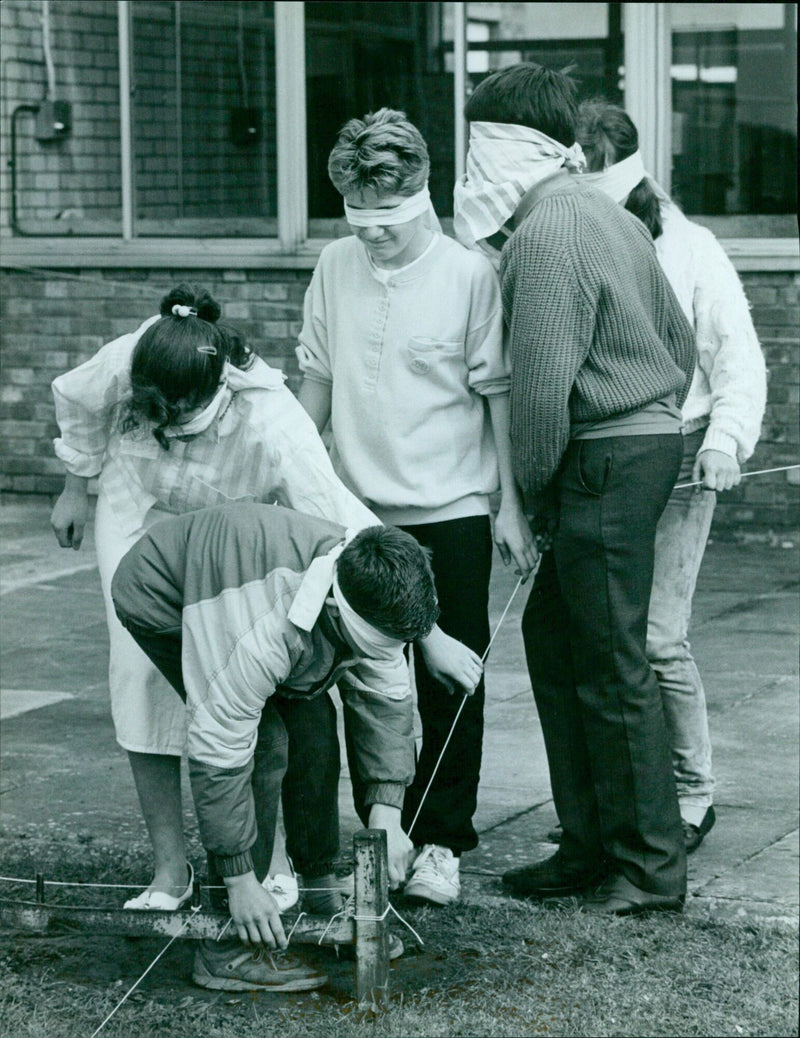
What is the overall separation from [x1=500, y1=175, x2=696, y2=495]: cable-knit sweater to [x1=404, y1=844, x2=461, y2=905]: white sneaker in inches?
38.7

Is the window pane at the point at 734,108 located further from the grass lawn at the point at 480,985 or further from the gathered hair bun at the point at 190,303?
the grass lawn at the point at 480,985

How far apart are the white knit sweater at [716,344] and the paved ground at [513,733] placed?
1.10m

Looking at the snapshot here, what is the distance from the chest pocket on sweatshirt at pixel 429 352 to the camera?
13.9ft

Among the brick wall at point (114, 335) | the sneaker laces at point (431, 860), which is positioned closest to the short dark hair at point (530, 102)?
the sneaker laces at point (431, 860)

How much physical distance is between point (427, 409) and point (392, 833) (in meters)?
1.05

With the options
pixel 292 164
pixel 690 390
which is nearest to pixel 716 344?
pixel 690 390

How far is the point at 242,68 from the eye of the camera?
34.0ft

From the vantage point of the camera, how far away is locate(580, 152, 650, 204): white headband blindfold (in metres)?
4.46

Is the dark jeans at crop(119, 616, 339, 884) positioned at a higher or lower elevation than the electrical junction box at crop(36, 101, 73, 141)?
lower

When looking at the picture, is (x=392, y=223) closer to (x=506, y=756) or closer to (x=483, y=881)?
(x=483, y=881)

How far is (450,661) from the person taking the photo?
13.0ft

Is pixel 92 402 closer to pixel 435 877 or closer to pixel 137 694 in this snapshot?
pixel 137 694

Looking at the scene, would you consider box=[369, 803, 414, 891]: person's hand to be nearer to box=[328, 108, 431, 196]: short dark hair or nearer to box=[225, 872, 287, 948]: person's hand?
box=[225, 872, 287, 948]: person's hand

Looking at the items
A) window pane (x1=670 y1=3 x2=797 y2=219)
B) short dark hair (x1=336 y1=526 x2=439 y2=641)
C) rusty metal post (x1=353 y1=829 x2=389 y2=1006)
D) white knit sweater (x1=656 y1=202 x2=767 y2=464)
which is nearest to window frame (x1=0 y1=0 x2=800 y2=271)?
window pane (x1=670 y1=3 x2=797 y2=219)
